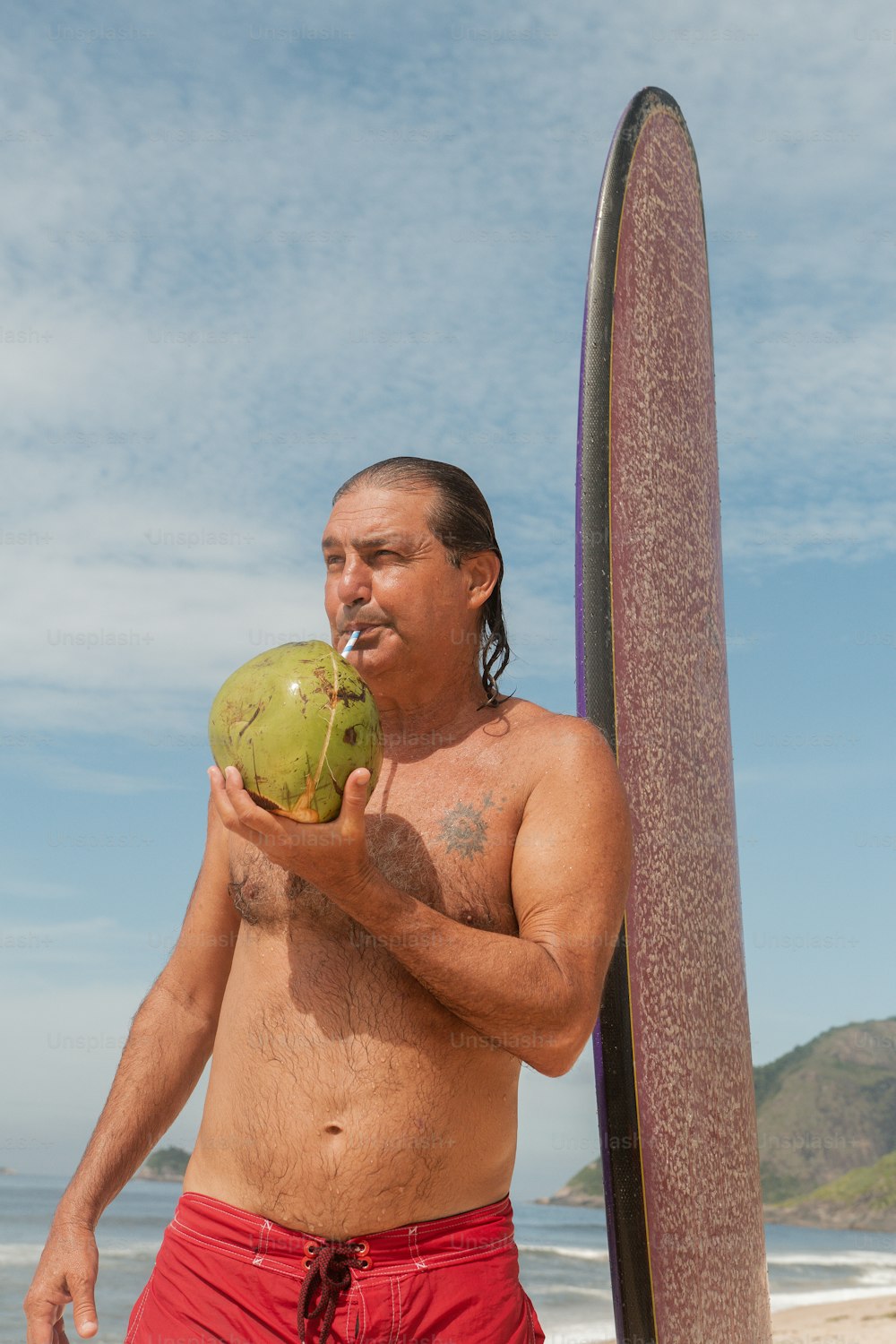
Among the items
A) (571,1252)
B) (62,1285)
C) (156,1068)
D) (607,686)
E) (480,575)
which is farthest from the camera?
(571,1252)

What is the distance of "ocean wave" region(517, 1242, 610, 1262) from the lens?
2370 centimetres

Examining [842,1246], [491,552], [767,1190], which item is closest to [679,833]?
[491,552]

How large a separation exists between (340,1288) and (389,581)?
1.33 m

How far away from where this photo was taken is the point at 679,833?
352 centimetres

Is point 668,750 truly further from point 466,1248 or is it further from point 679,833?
point 466,1248

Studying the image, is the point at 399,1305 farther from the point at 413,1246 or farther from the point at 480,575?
the point at 480,575

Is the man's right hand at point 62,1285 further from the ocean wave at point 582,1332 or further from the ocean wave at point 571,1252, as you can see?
the ocean wave at point 571,1252

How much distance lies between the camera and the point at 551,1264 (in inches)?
861

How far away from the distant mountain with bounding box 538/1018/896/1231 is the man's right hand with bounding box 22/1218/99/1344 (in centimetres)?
4506

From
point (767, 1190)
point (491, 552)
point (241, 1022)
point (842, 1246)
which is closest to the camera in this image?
point (241, 1022)

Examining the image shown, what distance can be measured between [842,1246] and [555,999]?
36696mm

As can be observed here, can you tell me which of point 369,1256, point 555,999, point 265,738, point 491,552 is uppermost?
point 491,552

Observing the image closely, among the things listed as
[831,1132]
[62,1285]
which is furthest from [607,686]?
[831,1132]

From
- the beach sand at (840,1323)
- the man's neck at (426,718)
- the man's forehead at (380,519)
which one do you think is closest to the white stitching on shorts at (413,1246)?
the man's neck at (426,718)
